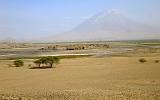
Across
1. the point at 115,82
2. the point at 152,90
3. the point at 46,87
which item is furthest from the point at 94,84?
the point at 152,90

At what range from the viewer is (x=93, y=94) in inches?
668

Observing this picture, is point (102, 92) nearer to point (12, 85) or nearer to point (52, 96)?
point (52, 96)

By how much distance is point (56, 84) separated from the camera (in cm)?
2189

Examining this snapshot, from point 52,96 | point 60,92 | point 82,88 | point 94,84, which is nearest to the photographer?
point 52,96

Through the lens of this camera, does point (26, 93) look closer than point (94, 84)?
Yes

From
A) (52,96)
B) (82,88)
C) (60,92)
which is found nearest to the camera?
(52,96)

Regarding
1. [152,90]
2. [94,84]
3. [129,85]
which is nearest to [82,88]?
[94,84]

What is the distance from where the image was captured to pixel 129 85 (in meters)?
20.2

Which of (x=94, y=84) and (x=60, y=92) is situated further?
(x=94, y=84)

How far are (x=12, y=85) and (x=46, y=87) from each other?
316cm

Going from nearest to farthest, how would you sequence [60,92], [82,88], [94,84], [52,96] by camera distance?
[52,96] → [60,92] → [82,88] → [94,84]

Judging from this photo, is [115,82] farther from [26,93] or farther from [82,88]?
[26,93]

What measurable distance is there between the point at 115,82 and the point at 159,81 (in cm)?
309

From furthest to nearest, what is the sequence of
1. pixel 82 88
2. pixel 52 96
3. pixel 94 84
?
1. pixel 94 84
2. pixel 82 88
3. pixel 52 96
